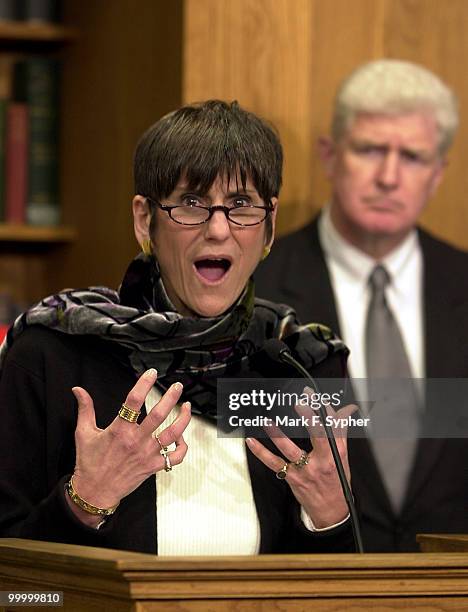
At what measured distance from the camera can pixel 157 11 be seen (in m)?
3.60

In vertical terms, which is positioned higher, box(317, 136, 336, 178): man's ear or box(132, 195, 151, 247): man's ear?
box(132, 195, 151, 247): man's ear

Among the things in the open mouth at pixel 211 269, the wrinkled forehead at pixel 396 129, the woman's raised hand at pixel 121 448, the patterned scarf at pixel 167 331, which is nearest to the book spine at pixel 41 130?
the wrinkled forehead at pixel 396 129

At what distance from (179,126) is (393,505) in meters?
1.42

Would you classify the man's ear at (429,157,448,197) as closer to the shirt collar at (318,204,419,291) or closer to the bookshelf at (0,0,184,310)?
the shirt collar at (318,204,419,291)

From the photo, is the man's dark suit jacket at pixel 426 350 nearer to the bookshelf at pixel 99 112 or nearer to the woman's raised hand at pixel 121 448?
the bookshelf at pixel 99 112

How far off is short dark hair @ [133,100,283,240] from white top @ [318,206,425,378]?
4.25 feet

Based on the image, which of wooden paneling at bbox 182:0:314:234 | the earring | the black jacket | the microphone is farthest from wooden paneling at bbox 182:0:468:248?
the microphone

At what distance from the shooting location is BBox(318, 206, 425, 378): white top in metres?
3.38

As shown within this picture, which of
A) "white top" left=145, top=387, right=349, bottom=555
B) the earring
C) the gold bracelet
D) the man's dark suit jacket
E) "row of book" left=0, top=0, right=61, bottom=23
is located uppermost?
"row of book" left=0, top=0, right=61, bottom=23

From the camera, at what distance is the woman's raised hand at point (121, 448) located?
1770 millimetres

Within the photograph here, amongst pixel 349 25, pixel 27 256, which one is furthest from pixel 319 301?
pixel 27 256

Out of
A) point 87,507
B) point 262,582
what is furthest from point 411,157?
point 262,582

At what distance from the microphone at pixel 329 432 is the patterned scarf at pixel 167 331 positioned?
0.13 metres

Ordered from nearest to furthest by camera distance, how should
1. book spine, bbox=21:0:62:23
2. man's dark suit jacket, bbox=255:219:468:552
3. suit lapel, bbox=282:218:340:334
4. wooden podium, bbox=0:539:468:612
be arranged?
wooden podium, bbox=0:539:468:612 < man's dark suit jacket, bbox=255:219:468:552 < suit lapel, bbox=282:218:340:334 < book spine, bbox=21:0:62:23
